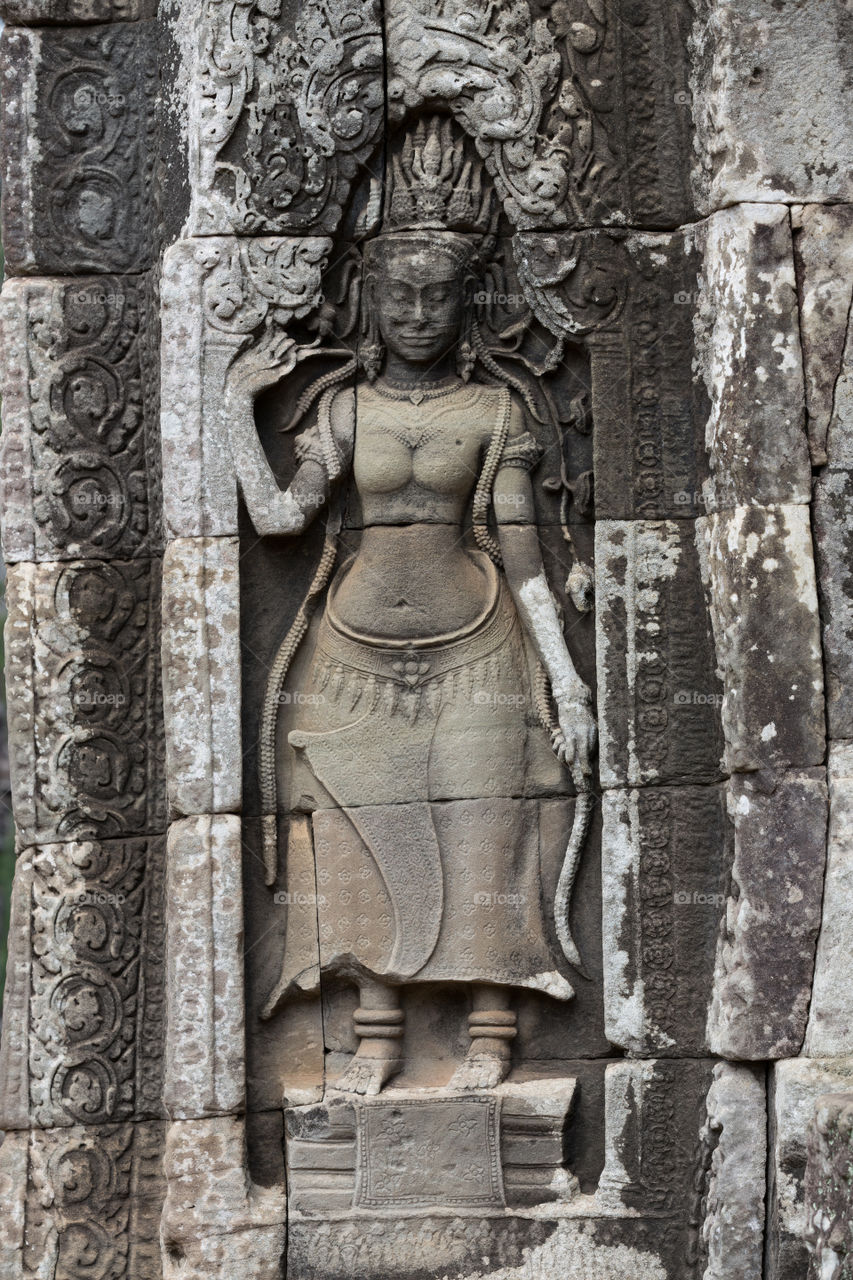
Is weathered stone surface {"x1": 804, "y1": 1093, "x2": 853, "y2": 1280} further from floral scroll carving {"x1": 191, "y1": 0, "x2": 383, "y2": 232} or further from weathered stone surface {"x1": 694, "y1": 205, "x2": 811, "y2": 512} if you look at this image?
floral scroll carving {"x1": 191, "y1": 0, "x2": 383, "y2": 232}

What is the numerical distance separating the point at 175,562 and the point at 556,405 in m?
1.60

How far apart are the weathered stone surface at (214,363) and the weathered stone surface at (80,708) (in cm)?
59

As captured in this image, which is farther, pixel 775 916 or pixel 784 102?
pixel 784 102

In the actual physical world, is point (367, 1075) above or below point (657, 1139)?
above

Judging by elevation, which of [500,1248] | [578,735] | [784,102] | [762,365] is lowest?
[500,1248]

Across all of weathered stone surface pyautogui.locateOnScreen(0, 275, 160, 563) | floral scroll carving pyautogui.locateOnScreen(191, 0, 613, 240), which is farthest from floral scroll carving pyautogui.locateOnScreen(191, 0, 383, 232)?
weathered stone surface pyautogui.locateOnScreen(0, 275, 160, 563)

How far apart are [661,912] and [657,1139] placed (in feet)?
2.72

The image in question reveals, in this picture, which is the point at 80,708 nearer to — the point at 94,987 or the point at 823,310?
the point at 94,987

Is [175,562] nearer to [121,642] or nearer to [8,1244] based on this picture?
[121,642]

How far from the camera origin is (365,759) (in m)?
7.86

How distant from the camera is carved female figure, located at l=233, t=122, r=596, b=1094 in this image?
25.6 feet

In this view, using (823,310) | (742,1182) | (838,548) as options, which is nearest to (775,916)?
→ (742,1182)

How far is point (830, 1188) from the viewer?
6258mm

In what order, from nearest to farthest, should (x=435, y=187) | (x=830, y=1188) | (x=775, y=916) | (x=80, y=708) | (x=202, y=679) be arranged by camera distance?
(x=830, y=1188) → (x=775, y=916) → (x=202, y=679) → (x=435, y=187) → (x=80, y=708)
